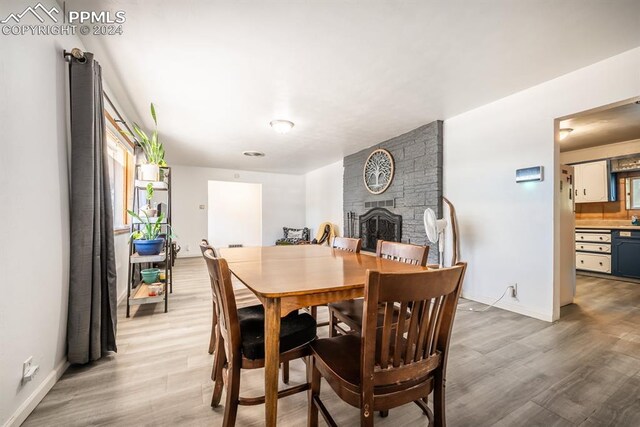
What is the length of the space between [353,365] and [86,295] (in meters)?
1.82

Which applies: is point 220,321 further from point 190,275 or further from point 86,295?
point 190,275

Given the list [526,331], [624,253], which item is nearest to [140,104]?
[526,331]

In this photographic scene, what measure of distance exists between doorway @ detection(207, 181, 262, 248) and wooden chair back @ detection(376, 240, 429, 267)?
21.2 feet

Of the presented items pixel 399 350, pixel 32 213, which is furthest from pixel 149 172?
pixel 399 350

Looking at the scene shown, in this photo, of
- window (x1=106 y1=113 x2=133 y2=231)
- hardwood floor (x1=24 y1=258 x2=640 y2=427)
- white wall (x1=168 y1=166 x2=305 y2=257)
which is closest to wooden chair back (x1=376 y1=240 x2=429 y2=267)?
hardwood floor (x1=24 y1=258 x2=640 y2=427)

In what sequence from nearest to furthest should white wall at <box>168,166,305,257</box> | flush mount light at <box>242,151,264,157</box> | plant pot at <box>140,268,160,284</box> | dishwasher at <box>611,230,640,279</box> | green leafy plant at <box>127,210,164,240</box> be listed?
1. green leafy plant at <box>127,210,164,240</box>
2. plant pot at <box>140,268,160,284</box>
3. dishwasher at <box>611,230,640,279</box>
4. flush mount light at <box>242,151,264,157</box>
5. white wall at <box>168,166,305,257</box>

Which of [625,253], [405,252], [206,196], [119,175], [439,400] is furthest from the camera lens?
[206,196]

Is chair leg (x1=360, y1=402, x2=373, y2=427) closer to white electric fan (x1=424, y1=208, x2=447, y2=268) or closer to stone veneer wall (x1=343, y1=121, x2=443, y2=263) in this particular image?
white electric fan (x1=424, y1=208, x2=447, y2=268)

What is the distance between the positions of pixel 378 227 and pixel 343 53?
312 cm

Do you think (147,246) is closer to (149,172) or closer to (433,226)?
(149,172)

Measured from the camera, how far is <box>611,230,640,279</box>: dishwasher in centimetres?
397

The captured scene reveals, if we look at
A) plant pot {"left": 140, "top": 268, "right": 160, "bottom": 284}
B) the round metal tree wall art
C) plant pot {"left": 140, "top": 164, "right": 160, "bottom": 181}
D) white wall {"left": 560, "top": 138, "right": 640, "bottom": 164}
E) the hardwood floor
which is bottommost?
the hardwood floor

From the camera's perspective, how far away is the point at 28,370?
1.32m

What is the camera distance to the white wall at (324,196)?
6.23 m
